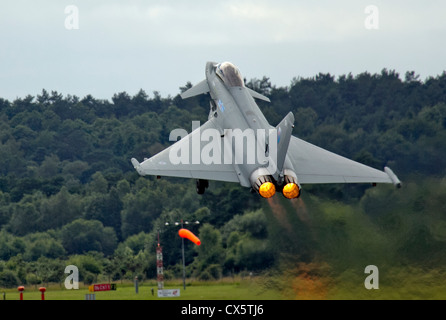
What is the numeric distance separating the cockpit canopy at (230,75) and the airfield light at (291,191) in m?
7.13

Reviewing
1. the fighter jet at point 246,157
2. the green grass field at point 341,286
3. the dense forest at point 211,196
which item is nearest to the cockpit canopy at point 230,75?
the fighter jet at point 246,157

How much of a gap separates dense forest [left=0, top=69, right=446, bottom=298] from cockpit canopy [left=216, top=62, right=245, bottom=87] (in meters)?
5.02

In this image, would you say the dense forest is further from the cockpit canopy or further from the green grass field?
the cockpit canopy

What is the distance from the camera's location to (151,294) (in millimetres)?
48469

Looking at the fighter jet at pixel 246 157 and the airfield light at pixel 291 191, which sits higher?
the fighter jet at pixel 246 157

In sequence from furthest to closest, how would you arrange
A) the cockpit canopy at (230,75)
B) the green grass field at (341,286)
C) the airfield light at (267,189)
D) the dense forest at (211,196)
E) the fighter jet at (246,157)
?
the cockpit canopy at (230,75), the fighter jet at (246,157), the airfield light at (267,189), the dense forest at (211,196), the green grass field at (341,286)

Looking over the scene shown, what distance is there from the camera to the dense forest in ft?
116

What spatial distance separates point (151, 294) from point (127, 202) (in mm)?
40829

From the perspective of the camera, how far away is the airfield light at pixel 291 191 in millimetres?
36656

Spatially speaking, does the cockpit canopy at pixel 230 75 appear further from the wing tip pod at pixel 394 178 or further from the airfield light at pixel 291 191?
the wing tip pod at pixel 394 178

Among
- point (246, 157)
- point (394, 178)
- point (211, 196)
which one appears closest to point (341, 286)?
point (394, 178)

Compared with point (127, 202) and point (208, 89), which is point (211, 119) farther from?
point (127, 202)

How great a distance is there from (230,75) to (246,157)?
572cm

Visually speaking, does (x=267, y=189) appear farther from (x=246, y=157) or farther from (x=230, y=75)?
(x=230, y=75)
